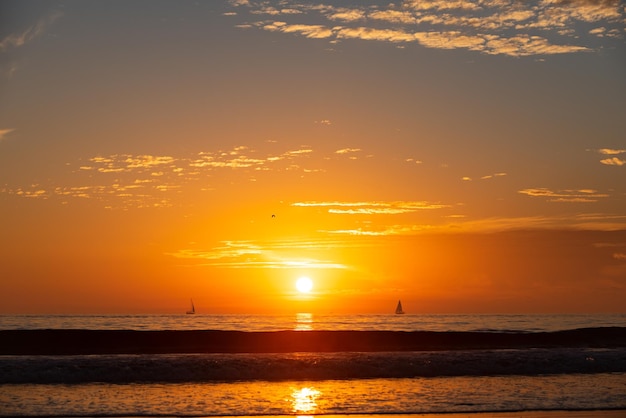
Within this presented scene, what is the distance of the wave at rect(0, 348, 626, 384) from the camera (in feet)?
111

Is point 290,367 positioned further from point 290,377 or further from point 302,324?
point 302,324

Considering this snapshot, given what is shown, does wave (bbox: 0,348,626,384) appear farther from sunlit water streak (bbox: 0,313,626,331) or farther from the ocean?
sunlit water streak (bbox: 0,313,626,331)

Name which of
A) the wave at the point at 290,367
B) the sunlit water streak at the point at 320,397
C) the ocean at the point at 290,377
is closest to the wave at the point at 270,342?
the ocean at the point at 290,377

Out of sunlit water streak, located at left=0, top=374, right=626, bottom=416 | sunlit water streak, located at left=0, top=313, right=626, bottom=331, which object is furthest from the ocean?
sunlit water streak, located at left=0, top=313, right=626, bottom=331

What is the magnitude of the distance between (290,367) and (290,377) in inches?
71.5

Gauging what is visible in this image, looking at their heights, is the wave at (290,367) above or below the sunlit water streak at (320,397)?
above

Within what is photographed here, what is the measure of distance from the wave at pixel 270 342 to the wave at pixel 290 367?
8.52 m

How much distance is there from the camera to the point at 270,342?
51.3 m

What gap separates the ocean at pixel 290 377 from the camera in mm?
24406

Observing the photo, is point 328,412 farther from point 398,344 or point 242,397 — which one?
point 398,344

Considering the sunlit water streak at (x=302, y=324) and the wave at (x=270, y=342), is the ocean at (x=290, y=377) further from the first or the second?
the sunlit water streak at (x=302, y=324)

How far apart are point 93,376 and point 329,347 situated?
19415 millimetres

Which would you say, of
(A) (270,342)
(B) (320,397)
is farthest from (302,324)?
(B) (320,397)

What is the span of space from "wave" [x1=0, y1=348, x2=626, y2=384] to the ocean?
0.06m
